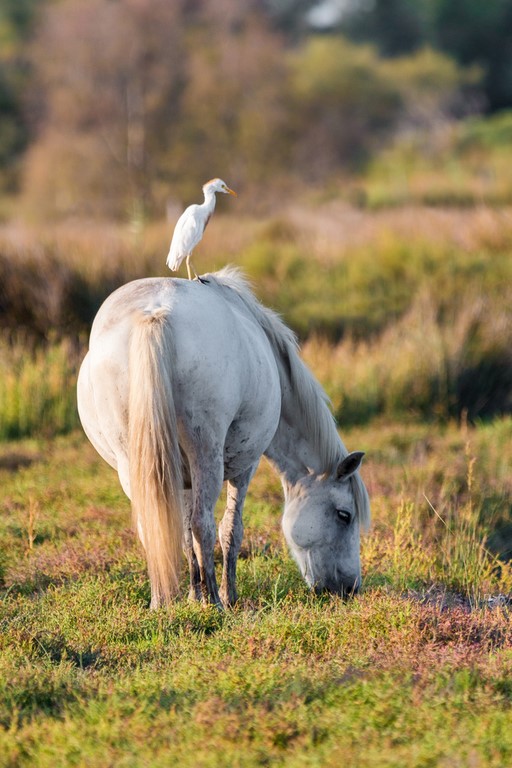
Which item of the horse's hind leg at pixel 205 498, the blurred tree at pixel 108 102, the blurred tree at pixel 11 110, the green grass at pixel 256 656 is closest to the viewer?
the green grass at pixel 256 656

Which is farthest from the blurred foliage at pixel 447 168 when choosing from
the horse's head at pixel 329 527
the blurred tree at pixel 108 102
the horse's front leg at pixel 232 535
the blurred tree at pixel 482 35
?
the horse's front leg at pixel 232 535

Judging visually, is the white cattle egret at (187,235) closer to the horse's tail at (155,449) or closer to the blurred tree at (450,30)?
the horse's tail at (155,449)

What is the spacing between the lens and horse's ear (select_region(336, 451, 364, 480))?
518 cm

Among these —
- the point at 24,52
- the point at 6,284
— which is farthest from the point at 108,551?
the point at 24,52

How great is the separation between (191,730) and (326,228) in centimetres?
1431

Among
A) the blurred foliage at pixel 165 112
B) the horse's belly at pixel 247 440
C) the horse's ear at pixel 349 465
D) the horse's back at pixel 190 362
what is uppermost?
the blurred foliage at pixel 165 112

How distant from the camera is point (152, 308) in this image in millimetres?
4367

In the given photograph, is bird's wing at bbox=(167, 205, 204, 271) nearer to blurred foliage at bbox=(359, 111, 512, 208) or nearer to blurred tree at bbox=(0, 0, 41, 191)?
blurred foliage at bbox=(359, 111, 512, 208)

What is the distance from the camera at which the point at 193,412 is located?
4371 millimetres

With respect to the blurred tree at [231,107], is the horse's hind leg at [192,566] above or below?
below

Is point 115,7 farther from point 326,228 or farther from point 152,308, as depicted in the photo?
point 152,308

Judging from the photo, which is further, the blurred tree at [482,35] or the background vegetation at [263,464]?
the blurred tree at [482,35]

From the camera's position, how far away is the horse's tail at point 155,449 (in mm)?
4152

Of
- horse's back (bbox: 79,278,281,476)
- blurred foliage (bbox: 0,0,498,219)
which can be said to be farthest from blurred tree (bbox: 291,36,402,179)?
horse's back (bbox: 79,278,281,476)
